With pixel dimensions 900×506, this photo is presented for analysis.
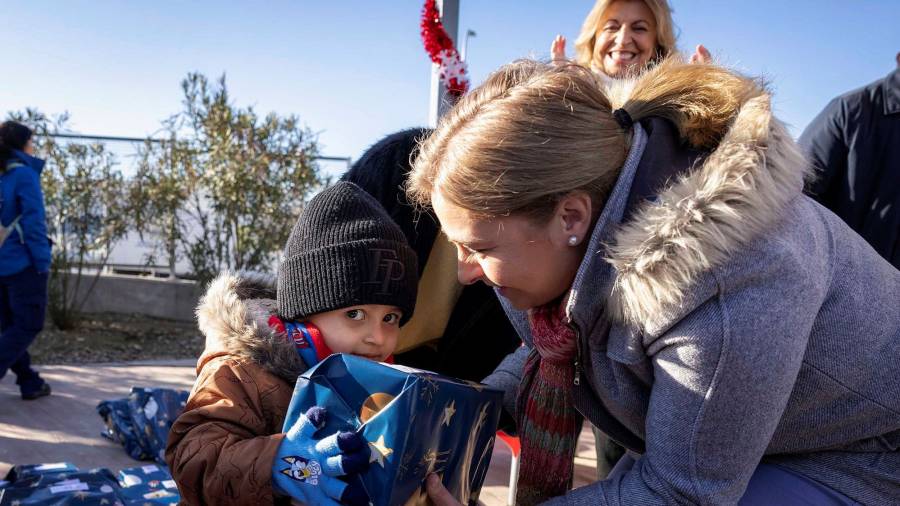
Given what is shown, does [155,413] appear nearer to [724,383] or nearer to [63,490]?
[63,490]

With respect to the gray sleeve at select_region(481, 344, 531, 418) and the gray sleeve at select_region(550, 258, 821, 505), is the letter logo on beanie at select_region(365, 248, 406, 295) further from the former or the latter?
the gray sleeve at select_region(550, 258, 821, 505)

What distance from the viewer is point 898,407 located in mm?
1544

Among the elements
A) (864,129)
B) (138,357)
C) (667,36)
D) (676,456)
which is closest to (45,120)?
(138,357)

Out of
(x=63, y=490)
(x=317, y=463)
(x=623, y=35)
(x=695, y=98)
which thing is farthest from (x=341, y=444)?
(x=623, y=35)

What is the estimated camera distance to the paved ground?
3.82m

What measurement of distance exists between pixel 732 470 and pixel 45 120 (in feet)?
24.9

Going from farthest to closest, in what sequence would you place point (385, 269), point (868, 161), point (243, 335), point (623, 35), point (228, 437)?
point (623, 35), point (868, 161), point (385, 269), point (243, 335), point (228, 437)

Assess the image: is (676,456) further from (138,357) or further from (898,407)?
(138,357)

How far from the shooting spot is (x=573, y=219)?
1.56 m

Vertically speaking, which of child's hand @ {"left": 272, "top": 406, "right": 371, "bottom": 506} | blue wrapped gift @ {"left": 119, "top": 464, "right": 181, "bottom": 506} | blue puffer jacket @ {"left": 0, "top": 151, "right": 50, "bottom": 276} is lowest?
blue wrapped gift @ {"left": 119, "top": 464, "right": 181, "bottom": 506}

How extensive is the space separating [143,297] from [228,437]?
24.0 feet

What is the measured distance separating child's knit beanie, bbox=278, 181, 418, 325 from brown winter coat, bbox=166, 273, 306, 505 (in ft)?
0.39

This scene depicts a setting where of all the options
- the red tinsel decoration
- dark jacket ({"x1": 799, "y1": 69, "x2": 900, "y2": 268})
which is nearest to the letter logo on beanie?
dark jacket ({"x1": 799, "y1": 69, "x2": 900, "y2": 268})

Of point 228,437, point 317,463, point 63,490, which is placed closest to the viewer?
point 317,463
